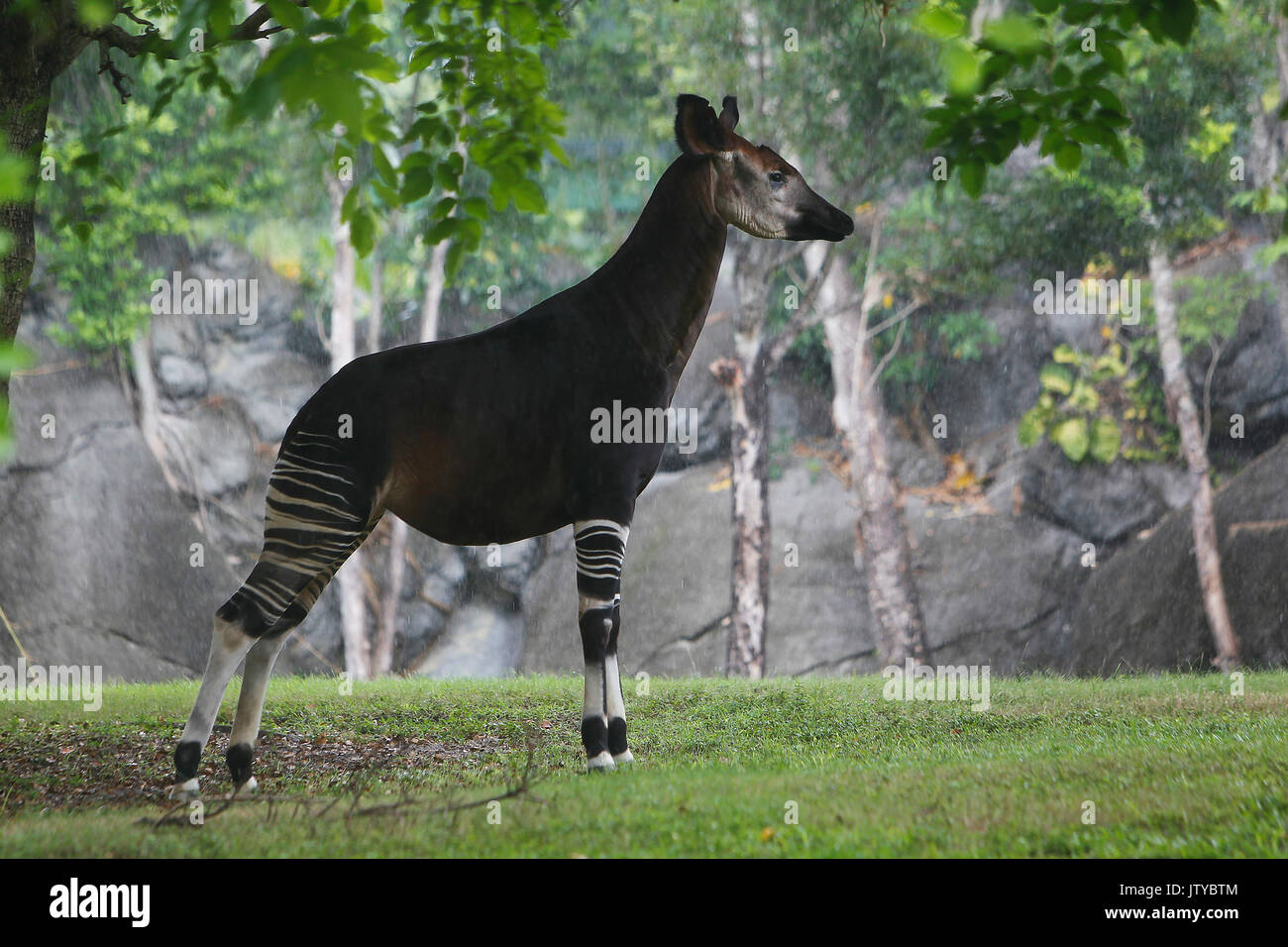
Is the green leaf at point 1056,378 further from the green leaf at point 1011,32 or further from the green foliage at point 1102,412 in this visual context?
the green leaf at point 1011,32

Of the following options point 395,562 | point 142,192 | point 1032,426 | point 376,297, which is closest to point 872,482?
point 1032,426

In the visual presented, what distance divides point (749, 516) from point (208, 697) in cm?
757

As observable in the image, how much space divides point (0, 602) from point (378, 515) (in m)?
10.0

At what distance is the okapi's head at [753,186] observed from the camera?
532 cm

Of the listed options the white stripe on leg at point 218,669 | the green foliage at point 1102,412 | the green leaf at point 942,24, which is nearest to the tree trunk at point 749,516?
A: the green foliage at point 1102,412

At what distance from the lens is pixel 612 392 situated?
504 centimetres

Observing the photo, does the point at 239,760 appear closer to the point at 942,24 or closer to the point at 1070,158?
the point at 942,24

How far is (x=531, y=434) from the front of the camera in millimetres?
5039

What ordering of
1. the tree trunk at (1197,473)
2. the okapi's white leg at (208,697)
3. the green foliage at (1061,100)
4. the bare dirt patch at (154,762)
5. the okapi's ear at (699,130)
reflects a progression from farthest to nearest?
the tree trunk at (1197,473)
the okapi's ear at (699,130)
the bare dirt patch at (154,762)
the okapi's white leg at (208,697)
the green foliage at (1061,100)

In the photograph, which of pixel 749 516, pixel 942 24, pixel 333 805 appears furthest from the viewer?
pixel 749 516

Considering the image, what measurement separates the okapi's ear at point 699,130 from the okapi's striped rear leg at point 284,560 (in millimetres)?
2229

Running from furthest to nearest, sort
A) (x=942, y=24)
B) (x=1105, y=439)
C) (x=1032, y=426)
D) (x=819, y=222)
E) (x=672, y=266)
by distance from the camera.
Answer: (x=1105, y=439) → (x=1032, y=426) → (x=819, y=222) → (x=672, y=266) → (x=942, y=24)
